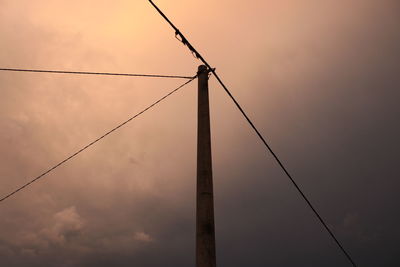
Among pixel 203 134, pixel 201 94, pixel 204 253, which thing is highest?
pixel 201 94

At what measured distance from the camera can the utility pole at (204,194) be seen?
17.1 ft

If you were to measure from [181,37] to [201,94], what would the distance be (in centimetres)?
147

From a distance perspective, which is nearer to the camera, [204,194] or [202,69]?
[204,194]

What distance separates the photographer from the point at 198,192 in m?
5.67

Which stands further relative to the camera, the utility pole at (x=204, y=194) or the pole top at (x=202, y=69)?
the pole top at (x=202, y=69)

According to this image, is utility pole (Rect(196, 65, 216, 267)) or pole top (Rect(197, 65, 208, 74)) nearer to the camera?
utility pole (Rect(196, 65, 216, 267))

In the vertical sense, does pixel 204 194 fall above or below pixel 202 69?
below

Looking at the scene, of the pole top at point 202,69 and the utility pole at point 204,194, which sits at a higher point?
the pole top at point 202,69

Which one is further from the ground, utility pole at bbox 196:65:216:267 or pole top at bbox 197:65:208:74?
pole top at bbox 197:65:208:74

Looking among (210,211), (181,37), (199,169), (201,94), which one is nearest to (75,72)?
(181,37)

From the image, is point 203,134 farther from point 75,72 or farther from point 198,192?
point 75,72

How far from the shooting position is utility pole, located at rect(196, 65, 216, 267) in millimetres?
5203

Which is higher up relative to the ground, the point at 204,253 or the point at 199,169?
the point at 199,169

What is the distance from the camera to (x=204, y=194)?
5590 millimetres
